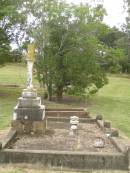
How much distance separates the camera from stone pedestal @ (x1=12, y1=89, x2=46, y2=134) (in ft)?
Result: 43.8

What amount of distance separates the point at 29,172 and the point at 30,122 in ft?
13.3

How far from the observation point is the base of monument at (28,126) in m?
13.3

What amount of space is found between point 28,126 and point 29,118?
0.25 metres

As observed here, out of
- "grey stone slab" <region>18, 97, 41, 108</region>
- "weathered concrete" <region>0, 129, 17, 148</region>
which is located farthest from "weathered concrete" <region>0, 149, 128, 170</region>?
"grey stone slab" <region>18, 97, 41, 108</region>

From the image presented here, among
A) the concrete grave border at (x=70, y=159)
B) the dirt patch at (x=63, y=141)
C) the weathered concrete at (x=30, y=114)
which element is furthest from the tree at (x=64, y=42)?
the concrete grave border at (x=70, y=159)

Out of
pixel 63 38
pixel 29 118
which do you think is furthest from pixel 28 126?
pixel 63 38

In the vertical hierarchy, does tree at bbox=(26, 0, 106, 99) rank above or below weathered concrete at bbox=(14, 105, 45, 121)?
above

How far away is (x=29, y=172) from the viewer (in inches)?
370

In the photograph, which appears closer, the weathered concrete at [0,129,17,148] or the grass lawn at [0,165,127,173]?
the grass lawn at [0,165,127,173]

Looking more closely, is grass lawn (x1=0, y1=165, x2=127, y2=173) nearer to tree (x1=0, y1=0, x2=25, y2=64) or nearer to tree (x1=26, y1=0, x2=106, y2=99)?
tree (x1=26, y1=0, x2=106, y2=99)

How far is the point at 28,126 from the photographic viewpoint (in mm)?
13367

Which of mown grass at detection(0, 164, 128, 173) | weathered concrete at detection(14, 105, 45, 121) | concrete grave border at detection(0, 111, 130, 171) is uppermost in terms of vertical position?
weathered concrete at detection(14, 105, 45, 121)

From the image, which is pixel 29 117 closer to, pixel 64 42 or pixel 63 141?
pixel 63 141

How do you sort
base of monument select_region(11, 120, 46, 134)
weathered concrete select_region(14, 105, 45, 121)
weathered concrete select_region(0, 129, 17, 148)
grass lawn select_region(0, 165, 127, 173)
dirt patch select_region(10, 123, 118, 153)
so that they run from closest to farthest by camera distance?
grass lawn select_region(0, 165, 127, 173)
weathered concrete select_region(0, 129, 17, 148)
dirt patch select_region(10, 123, 118, 153)
base of monument select_region(11, 120, 46, 134)
weathered concrete select_region(14, 105, 45, 121)
